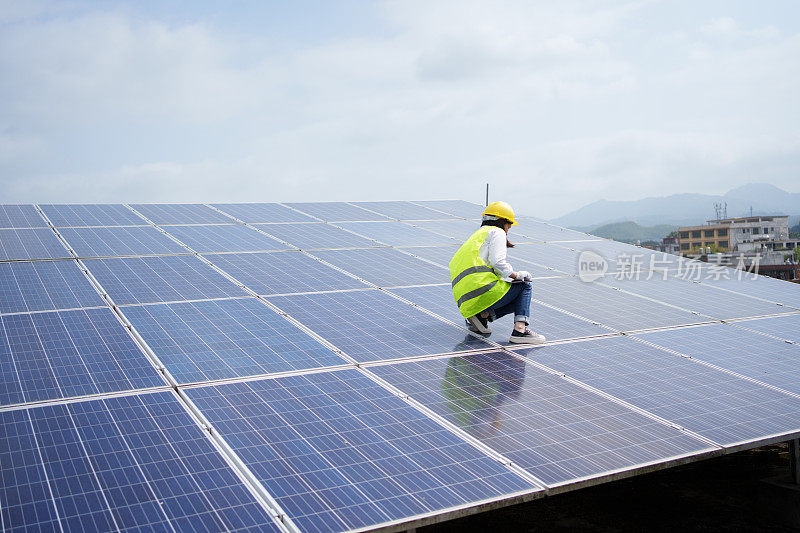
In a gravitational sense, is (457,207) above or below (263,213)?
below

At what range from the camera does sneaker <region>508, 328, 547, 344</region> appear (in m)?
10.6

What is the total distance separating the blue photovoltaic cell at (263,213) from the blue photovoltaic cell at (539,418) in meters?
10.7

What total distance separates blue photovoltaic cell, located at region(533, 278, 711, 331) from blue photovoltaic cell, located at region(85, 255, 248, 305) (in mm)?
5819

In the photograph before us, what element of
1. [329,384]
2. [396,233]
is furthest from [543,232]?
[329,384]

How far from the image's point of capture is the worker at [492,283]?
10625 millimetres

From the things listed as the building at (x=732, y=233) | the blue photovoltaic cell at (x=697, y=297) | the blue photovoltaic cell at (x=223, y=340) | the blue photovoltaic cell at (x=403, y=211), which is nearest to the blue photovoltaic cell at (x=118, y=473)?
the blue photovoltaic cell at (x=223, y=340)

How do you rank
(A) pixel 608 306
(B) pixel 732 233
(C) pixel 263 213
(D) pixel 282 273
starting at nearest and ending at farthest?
(A) pixel 608 306 → (D) pixel 282 273 → (C) pixel 263 213 → (B) pixel 732 233

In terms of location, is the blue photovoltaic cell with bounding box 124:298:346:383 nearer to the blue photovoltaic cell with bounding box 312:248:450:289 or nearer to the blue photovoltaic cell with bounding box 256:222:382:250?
the blue photovoltaic cell with bounding box 312:248:450:289

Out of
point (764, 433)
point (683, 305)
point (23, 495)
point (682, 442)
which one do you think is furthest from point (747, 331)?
point (23, 495)

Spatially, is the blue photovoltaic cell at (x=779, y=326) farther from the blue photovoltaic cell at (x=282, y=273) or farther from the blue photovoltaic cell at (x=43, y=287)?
the blue photovoltaic cell at (x=43, y=287)

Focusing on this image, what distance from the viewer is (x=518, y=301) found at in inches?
420

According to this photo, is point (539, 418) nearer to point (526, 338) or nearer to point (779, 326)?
point (526, 338)

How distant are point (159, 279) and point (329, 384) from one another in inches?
212

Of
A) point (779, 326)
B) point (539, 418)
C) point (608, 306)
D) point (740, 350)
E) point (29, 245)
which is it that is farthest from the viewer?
point (29, 245)
